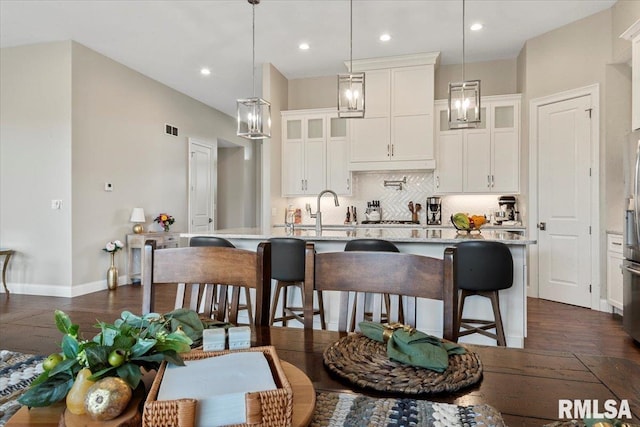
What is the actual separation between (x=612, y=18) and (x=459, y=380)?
16.6 feet

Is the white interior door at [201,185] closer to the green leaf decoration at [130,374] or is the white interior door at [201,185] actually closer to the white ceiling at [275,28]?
the white ceiling at [275,28]

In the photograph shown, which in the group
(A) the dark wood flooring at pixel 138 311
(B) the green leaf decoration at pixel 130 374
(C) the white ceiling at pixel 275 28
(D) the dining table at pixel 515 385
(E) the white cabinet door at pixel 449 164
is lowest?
(A) the dark wood flooring at pixel 138 311

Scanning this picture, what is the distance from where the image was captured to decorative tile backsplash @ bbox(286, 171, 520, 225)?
18.4ft

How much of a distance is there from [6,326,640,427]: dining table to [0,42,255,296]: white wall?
4703 millimetres

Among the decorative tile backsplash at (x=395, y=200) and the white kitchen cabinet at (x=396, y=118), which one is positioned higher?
the white kitchen cabinet at (x=396, y=118)

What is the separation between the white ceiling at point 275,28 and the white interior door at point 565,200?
1139 millimetres

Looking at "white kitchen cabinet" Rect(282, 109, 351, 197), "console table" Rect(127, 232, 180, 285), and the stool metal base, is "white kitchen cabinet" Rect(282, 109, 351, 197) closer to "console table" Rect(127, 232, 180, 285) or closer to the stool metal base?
"console table" Rect(127, 232, 180, 285)

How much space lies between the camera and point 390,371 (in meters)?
0.81

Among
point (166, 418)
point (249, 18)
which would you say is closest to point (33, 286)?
point (249, 18)

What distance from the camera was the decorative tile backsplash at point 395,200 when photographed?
5594 mm

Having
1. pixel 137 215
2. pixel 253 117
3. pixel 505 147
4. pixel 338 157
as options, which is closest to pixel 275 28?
pixel 253 117

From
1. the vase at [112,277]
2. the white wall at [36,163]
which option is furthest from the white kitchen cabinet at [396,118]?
the white wall at [36,163]

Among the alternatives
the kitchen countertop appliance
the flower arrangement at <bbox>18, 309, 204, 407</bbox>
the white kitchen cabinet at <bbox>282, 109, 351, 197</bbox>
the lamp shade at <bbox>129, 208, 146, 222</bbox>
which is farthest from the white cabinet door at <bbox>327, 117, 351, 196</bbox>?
the flower arrangement at <bbox>18, 309, 204, 407</bbox>

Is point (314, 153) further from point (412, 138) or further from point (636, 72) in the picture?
point (636, 72)
